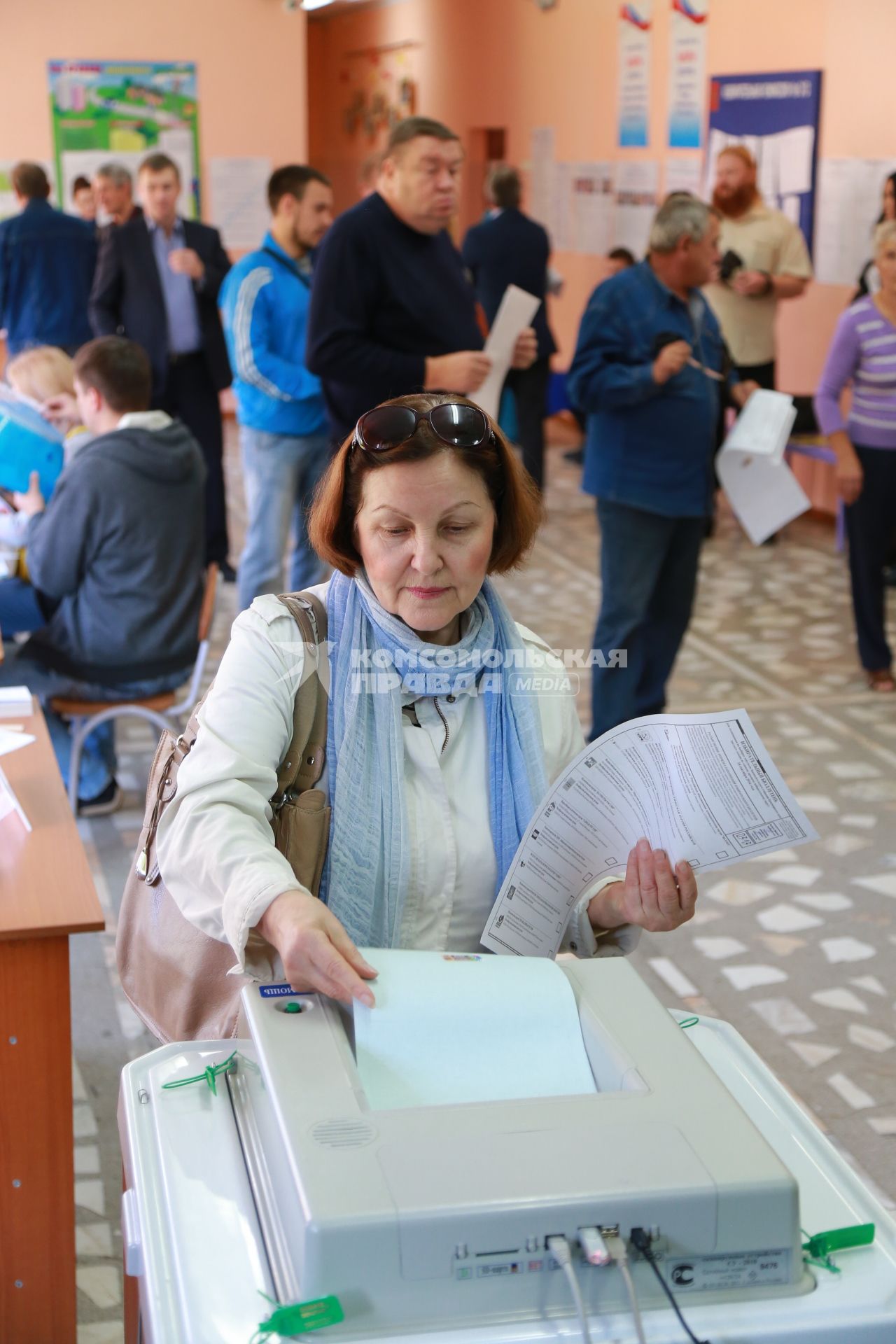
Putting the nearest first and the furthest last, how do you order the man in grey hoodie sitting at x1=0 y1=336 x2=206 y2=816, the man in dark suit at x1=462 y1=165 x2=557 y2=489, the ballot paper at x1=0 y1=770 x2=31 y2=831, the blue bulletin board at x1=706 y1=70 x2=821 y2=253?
the ballot paper at x1=0 y1=770 x2=31 y2=831
the man in grey hoodie sitting at x1=0 y1=336 x2=206 y2=816
the blue bulletin board at x1=706 y1=70 x2=821 y2=253
the man in dark suit at x1=462 y1=165 x2=557 y2=489

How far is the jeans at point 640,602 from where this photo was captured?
4.23m

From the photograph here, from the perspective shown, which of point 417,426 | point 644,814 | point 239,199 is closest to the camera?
point 644,814

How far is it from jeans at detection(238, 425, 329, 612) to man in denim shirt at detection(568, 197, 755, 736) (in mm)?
1217

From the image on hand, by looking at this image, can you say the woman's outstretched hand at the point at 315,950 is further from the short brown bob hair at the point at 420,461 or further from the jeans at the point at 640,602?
the jeans at the point at 640,602

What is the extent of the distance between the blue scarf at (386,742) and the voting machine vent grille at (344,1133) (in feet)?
2.16

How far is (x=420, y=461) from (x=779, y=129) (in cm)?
764

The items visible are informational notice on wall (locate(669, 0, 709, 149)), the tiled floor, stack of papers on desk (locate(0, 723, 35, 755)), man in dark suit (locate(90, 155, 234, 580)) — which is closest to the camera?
stack of papers on desk (locate(0, 723, 35, 755))

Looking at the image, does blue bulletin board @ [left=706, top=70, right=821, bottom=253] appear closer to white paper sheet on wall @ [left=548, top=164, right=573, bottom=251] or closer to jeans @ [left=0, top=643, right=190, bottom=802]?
white paper sheet on wall @ [left=548, top=164, right=573, bottom=251]

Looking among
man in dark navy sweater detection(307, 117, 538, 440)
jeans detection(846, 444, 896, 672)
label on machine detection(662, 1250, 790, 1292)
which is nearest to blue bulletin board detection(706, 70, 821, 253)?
jeans detection(846, 444, 896, 672)

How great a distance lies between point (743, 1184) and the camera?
1.07 m

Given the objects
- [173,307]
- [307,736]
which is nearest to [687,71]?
[173,307]

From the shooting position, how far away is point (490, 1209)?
1.02m

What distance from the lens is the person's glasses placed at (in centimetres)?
174

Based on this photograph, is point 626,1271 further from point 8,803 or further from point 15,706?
point 15,706
